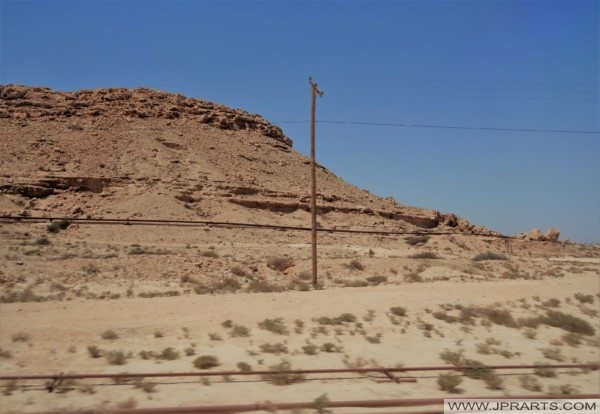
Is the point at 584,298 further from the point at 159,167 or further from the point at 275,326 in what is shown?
the point at 159,167

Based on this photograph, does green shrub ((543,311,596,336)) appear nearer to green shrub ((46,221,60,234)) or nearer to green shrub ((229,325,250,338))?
green shrub ((229,325,250,338))

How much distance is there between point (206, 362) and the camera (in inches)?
399

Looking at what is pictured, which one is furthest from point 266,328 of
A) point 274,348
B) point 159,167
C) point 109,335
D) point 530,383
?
point 159,167

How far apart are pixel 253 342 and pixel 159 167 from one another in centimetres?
4534

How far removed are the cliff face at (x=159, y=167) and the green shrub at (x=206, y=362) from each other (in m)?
34.9

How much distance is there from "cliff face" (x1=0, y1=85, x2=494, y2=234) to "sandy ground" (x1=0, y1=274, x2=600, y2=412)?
29266 millimetres

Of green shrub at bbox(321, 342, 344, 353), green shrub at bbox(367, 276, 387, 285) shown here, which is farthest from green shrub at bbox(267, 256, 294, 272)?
green shrub at bbox(321, 342, 344, 353)

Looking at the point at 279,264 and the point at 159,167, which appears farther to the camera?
the point at 159,167

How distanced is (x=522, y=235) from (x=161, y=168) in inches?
1612

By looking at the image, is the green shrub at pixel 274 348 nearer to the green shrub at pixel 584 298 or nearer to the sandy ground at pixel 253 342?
the sandy ground at pixel 253 342

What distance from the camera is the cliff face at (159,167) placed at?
155 feet

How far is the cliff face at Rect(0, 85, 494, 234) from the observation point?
155 ft

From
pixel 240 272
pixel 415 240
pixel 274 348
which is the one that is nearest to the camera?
pixel 274 348

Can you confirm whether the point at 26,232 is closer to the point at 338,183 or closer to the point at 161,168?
the point at 161,168
